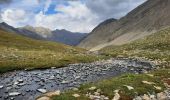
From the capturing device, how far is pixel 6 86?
35.8m

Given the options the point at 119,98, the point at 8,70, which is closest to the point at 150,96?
the point at 119,98

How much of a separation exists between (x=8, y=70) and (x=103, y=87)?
26300mm

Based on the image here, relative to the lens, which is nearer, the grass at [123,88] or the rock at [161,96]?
the grass at [123,88]

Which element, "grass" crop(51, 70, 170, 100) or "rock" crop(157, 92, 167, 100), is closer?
"grass" crop(51, 70, 170, 100)

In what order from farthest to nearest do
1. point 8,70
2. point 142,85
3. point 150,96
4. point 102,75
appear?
point 8,70
point 102,75
point 142,85
point 150,96

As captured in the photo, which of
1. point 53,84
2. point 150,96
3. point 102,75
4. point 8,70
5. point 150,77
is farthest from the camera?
point 8,70

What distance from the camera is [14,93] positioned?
31.0 meters

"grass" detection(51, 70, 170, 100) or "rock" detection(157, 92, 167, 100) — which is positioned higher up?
"grass" detection(51, 70, 170, 100)

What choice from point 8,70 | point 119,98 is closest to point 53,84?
point 119,98

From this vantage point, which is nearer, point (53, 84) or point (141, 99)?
point (141, 99)

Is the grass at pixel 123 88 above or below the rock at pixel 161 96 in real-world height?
above

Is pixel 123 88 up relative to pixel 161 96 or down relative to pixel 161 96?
up

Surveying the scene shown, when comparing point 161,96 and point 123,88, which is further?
point 123,88

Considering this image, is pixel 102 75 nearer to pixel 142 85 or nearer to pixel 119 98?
pixel 142 85
